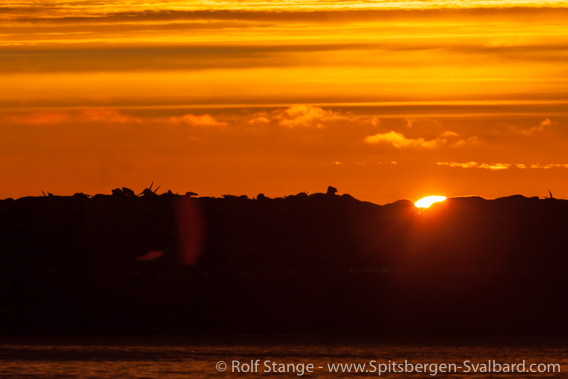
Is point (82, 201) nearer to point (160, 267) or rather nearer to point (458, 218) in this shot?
point (160, 267)

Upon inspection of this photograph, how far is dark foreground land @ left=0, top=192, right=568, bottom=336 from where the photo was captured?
3766cm

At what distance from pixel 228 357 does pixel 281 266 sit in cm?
851

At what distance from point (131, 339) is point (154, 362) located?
15.1 feet

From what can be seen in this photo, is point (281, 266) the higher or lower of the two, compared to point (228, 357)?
higher

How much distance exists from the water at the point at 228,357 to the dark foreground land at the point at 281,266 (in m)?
2.96

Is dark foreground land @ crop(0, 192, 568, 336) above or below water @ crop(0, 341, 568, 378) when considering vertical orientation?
above

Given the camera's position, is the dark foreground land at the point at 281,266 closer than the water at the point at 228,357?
No

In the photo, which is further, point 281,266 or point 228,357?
point 281,266

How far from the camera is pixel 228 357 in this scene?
32.1 meters

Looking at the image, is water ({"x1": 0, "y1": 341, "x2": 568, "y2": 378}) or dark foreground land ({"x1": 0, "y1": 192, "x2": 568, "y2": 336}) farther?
dark foreground land ({"x1": 0, "y1": 192, "x2": 568, "y2": 336})

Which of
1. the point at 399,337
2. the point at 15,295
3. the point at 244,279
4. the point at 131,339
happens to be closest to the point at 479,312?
the point at 399,337

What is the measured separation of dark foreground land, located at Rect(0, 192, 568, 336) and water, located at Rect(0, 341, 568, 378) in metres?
2.96

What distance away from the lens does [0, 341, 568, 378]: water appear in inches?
1174

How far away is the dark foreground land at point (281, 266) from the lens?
37.7 m
